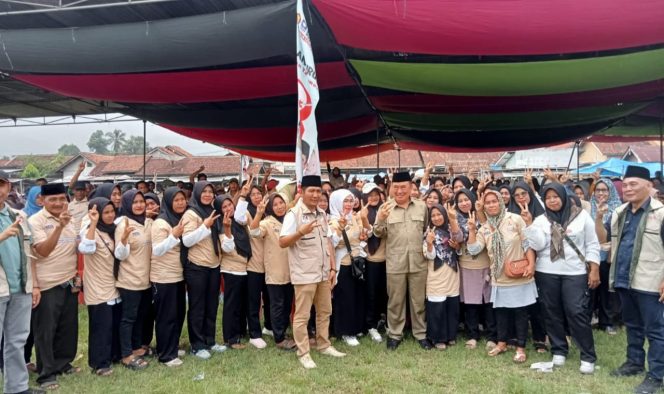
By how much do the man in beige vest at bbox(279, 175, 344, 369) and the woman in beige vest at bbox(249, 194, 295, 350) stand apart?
0.26m

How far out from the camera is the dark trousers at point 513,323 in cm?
398

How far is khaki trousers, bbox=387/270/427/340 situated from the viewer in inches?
169

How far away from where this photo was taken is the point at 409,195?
172 inches

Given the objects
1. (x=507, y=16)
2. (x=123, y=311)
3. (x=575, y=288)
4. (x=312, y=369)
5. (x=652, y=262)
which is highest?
(x=507, y=16)

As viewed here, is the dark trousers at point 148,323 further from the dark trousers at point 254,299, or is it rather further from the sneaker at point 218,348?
the dark trousers at point 254,299

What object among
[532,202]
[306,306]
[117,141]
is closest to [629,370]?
[532,202]

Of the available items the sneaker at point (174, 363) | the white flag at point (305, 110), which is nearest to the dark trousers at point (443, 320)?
the white flag at point (305, 110)

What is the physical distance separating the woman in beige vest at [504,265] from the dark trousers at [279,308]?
184 centimetres

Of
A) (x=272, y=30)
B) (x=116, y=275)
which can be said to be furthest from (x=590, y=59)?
(x=116, y=275)

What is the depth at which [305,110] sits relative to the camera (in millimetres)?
3766

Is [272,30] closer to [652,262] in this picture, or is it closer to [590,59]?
[590,59]

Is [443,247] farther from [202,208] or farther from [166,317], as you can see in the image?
[166,317]

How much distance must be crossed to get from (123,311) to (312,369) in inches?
65.7

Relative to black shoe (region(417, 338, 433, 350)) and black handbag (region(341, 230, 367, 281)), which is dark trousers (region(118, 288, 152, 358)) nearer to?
black handbag (region(341, 230, 367, 281))
